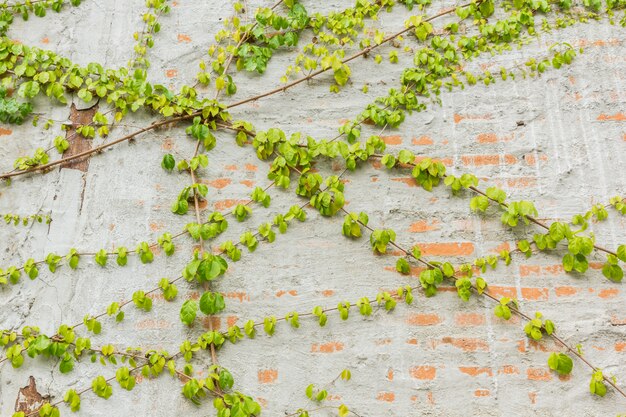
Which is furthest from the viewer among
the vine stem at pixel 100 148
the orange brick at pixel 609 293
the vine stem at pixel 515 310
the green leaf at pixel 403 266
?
the vine stem at pixel 100 148

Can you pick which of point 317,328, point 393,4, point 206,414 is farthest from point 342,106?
point 206,414

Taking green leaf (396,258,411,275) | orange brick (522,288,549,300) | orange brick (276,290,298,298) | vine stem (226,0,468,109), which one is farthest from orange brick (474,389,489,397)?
vine stem (226,0,468,109)

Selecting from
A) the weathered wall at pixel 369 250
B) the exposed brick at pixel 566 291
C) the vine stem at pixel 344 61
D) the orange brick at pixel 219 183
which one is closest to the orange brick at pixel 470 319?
the weathered wall at pixel 369 250

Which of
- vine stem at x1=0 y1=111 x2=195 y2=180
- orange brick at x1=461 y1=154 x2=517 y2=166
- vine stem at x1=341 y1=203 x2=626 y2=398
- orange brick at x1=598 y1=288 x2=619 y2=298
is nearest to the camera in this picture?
vine stem at x1=341 y1=203 x2=626 y2=398

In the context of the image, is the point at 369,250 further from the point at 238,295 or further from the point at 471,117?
the point at 471,117

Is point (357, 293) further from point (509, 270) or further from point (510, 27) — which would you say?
point (510, 27)

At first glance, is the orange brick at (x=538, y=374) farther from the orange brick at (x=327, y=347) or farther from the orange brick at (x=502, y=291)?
the orange brick at (x=327, y=347)

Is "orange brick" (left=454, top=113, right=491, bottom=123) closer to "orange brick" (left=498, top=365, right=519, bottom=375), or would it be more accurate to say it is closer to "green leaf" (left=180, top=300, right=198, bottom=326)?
"orange brick" (left=498, top=365, right=519, bottom=375)

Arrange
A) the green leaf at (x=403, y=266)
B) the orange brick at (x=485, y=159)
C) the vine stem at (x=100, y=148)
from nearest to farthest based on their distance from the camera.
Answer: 1. the green leaf at (x=403, y=266)
2. the orange brick at (x=485, y=159)
3. the vine stem at (x=100, y=148)
